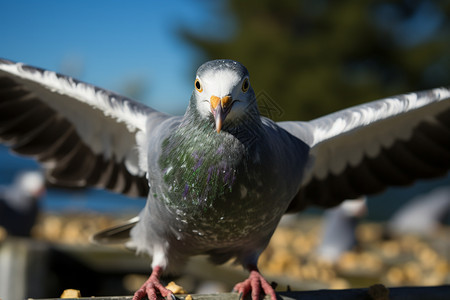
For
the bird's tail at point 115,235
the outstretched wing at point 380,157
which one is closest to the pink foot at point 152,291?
the bird's tail at point 115,235

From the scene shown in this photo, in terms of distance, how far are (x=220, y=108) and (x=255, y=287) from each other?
814 mm

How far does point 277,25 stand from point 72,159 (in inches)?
478

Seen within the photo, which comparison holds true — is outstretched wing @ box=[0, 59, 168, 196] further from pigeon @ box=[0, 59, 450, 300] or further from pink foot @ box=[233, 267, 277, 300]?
pink foot @ box=[233, 267, 277, 300]

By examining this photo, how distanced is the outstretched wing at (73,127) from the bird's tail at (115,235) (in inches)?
10.0

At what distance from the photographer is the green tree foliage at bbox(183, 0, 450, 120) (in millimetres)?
13156

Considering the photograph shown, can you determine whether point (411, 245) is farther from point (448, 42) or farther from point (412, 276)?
point (448, 42)

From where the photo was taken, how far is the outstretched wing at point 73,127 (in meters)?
2.59

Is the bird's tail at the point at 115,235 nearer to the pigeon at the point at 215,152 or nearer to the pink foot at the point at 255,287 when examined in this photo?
the pigeon at the point at 215,152

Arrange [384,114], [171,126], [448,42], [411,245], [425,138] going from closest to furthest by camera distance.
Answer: [171,126]
[384,114]
[425,138]
[411,245]
[448,42]

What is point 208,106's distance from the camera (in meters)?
1.86

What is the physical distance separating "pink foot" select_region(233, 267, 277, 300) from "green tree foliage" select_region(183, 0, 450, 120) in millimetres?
11046

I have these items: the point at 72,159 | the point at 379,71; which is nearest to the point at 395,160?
the point at 72,159

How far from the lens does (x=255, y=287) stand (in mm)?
2152

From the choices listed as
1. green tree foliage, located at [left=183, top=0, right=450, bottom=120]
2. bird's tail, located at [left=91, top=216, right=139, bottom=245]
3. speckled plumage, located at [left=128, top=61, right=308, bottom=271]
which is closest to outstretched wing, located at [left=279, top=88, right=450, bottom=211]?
speckled plumage, located at [left=128, top=61, right=308, bottom=271]
